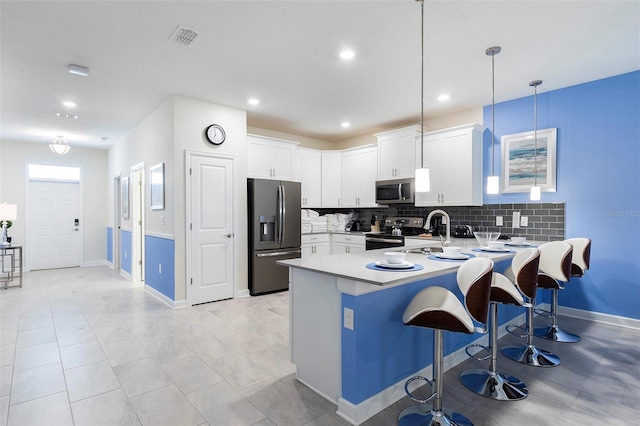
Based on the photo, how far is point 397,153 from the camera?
5.31 meters

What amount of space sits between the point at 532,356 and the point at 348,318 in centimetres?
185

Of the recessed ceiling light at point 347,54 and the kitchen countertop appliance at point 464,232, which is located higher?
the recessed ceiling light at point 347,54

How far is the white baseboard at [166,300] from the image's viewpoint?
4.30 meters

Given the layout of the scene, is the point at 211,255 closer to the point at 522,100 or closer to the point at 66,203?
the point at 522,100

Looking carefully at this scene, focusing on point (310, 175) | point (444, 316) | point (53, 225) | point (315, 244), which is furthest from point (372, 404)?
point (53, 225)

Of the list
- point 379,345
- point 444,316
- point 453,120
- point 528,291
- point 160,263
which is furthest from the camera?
point 453,120

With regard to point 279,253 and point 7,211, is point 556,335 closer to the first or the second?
point 279,253

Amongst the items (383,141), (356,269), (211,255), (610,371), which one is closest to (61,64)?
(211,255)

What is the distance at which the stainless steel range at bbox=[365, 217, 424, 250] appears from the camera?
16.7 ft

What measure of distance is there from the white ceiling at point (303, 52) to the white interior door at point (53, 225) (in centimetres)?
309

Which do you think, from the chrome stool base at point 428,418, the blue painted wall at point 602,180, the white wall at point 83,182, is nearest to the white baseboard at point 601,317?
the blue painted wall at point 602,180

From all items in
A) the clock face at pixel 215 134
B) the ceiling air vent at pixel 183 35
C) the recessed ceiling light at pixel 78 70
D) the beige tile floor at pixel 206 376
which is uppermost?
the ceiling air vent at pixel 183 35

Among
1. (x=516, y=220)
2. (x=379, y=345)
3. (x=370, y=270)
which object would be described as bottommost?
(x=379, y=345)

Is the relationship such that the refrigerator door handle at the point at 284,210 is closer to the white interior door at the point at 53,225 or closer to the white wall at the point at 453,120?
the white wall at the point at 453,120
